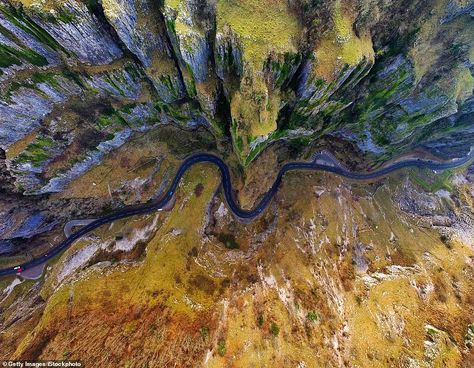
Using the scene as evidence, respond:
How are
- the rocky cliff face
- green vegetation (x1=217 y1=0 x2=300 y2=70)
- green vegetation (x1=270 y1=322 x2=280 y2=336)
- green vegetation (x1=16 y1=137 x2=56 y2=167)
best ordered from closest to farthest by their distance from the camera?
green vegetation (x1=217 y1=0 x2=300 y2=70)
the rocky cliff face
green vegetation (x1=270 y1=322 x2=280 y2=336)
green vegetation (x1=16 y1=137 x2=56 y2=167)

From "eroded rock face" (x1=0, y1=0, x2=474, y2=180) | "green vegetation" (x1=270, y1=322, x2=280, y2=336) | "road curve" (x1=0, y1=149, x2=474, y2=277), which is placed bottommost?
"green vegetation" (x1=270, y1=322, x2=280, y2=336)

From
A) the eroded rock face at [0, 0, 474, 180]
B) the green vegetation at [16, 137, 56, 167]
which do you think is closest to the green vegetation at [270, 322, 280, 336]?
the eroded rock face at [0, 0, 474, 180]

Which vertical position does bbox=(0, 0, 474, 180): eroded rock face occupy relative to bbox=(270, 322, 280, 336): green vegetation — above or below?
above

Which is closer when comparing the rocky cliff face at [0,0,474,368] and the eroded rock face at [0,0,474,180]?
the eroded rock face at [0,0,474,180]

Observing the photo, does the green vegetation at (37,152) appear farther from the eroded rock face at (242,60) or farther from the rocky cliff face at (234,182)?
the eroded rock face at (242,60)

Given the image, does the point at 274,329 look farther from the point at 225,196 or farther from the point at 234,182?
the point at 234,182

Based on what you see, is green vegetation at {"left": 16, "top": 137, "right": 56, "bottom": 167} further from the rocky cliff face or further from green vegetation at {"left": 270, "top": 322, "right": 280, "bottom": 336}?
green vegetation at {"left": 270, "top": 322, "right": 280, "bottom": 336}

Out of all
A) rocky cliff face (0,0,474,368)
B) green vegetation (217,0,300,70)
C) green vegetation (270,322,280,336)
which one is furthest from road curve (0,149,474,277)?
green vegetation (217,0,300,70)

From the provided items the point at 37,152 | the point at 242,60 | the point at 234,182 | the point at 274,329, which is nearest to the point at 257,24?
the point at 242,60

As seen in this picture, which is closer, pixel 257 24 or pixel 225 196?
pixel 257 24

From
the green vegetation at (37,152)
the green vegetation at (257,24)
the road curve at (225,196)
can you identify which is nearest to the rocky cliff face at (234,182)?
the green vegetation at (257,24)

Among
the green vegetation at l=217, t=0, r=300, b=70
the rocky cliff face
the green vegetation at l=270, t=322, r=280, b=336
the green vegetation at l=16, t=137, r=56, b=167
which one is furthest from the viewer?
the green vegetation at l=16, t=137, r=56, b=167

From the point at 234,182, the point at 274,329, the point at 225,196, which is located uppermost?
the point at 234,182
